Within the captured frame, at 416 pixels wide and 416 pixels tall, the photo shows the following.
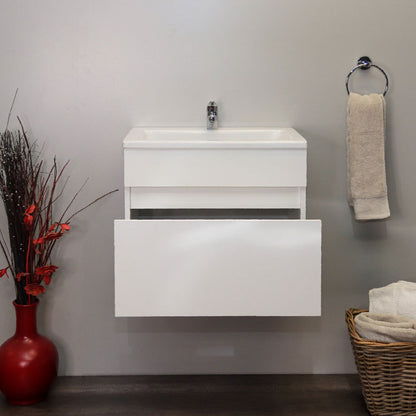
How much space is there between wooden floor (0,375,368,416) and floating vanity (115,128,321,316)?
0.43 metres

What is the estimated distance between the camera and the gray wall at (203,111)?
2523mm

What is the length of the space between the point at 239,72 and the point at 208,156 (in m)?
0.52

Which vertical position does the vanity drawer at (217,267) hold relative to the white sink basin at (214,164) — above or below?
below

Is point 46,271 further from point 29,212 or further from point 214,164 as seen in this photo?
point 214,164

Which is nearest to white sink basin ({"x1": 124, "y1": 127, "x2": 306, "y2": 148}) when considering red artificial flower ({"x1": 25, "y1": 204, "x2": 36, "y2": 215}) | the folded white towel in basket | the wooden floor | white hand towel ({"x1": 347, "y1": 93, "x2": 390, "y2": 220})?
white hand towel ({"x1": 347, "y1": 93, "x2": 390, "y2": 220})

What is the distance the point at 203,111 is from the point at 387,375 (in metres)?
1.16

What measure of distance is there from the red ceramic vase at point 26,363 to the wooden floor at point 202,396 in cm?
5

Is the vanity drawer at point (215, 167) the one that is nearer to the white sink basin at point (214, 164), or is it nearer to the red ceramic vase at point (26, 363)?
the white sink basin at point (214, 164)

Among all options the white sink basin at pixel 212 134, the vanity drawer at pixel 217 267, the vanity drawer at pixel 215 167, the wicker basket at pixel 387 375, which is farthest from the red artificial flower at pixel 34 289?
the wicker basket at pixel 387 375

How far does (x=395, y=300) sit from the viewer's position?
2379 mm

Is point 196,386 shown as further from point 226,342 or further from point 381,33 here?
point 381,33

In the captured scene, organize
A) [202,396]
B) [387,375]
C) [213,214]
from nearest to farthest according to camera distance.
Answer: [387,375], [202,396], [213,214]

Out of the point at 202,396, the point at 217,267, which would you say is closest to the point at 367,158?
the point at 217,267

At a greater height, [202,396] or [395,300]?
[395,300]
